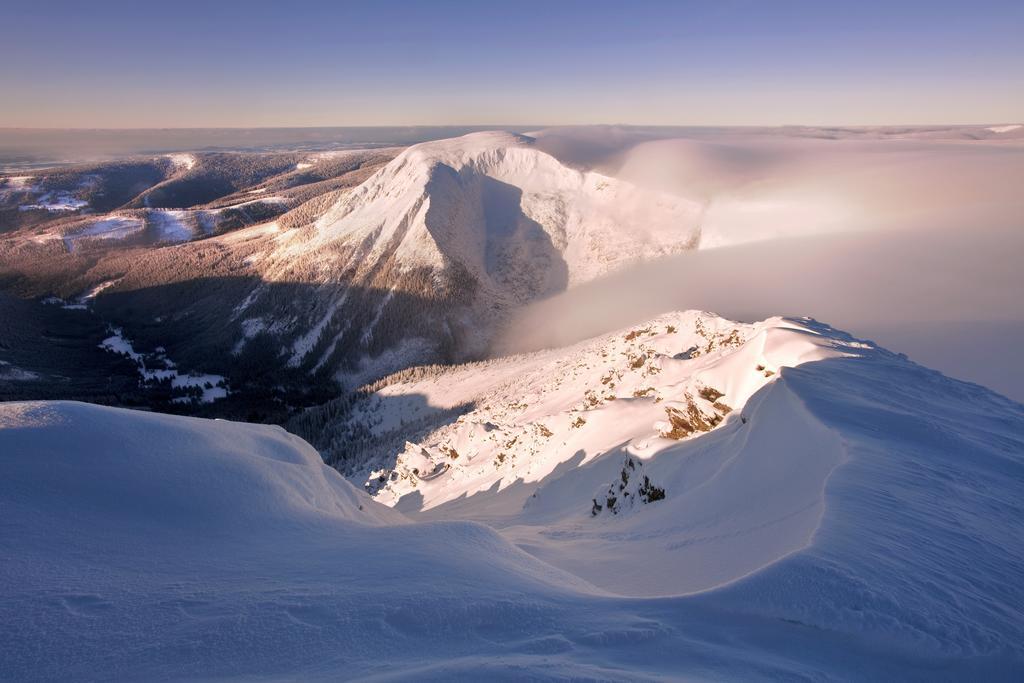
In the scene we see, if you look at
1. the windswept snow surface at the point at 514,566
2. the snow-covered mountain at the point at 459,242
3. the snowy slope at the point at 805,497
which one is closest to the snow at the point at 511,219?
the snow-covered mountain at the point at 459,242

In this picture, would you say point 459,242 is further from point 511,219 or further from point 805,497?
point 805,497

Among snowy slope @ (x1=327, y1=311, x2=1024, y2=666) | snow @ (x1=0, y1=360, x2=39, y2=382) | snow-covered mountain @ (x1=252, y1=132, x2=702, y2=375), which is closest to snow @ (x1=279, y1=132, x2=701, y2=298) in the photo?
snow-covered mountain @ (x1=252, y1=132, x2=702, y2=375)

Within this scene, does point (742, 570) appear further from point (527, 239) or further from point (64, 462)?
point (527, 239)

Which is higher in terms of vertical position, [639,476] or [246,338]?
[639,476]

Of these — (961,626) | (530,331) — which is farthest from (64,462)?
(530,331)

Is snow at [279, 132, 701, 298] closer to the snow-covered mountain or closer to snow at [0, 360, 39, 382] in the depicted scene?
the snow-covered mountain

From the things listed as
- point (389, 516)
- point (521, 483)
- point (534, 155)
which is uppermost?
point (534, 155)

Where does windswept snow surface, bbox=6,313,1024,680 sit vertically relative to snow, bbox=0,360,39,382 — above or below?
above

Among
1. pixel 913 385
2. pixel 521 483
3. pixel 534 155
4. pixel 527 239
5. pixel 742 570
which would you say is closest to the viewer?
pixel 742 570

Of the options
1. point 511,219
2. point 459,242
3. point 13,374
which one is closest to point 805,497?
point 459,242
